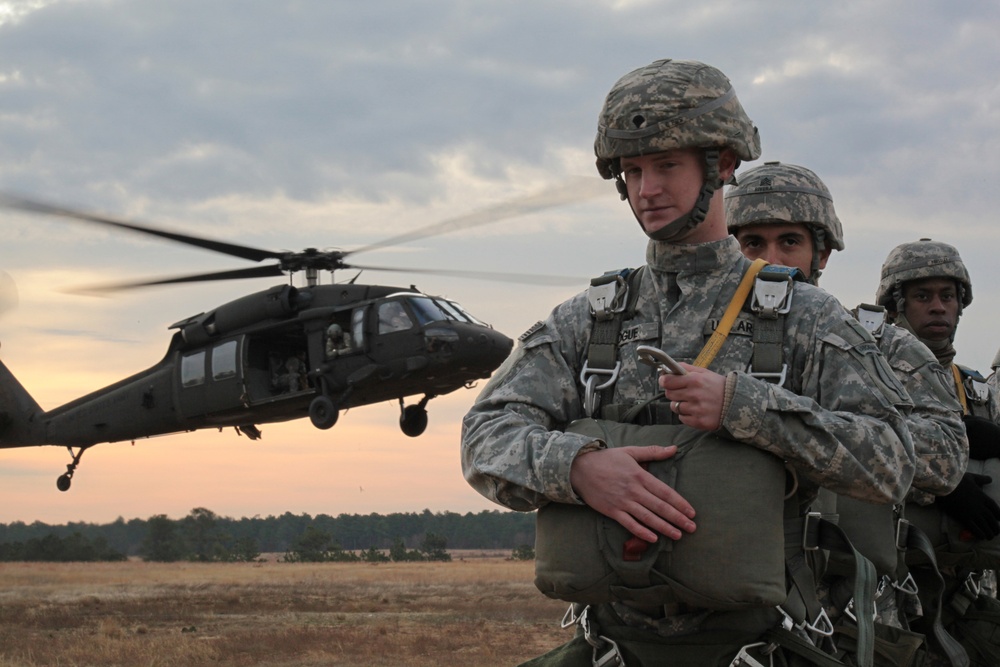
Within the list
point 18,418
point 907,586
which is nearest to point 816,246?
point 907,586

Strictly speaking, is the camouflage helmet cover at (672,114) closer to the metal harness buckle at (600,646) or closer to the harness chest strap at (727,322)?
the harness chest strap at (727,322)

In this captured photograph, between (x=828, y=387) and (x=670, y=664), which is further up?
(x=828, y=387)

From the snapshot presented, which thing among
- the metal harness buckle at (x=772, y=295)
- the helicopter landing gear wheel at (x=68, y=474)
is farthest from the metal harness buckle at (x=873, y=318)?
the helicopter landing gear wheel at (x=68, y=474)

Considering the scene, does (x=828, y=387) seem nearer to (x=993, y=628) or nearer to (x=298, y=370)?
(x=993, y=628)

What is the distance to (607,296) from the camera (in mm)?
2961

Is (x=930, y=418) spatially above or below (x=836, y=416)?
above

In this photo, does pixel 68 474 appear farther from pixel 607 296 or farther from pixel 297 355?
pixel 607 296

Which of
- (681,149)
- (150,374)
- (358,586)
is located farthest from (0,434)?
(681,149)

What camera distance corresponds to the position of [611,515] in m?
2.46

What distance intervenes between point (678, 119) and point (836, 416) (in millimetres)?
786

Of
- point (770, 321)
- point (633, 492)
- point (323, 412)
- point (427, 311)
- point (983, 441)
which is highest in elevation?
point (427, 311)

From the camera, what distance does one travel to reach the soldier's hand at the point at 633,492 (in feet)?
7.97

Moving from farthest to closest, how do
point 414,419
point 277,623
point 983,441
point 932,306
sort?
point 414,419
point 277,623
point 932,306
point 983,441

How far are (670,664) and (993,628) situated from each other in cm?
355
